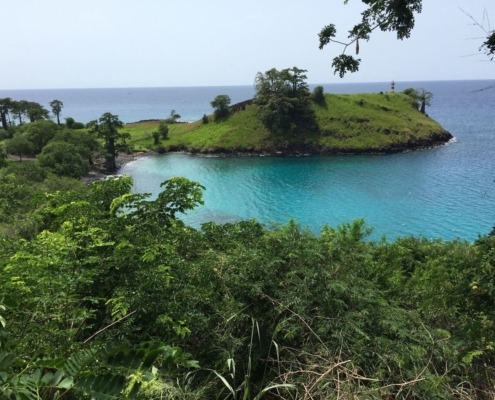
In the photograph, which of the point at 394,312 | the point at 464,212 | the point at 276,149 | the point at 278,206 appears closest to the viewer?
the point at 394,312

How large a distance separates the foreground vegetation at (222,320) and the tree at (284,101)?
246 feet

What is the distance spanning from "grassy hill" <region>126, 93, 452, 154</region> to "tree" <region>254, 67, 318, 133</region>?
6.69 ft

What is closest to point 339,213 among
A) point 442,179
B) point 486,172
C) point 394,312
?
point 442,179

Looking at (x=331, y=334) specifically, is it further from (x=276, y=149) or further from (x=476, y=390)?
(x=276, y=149)

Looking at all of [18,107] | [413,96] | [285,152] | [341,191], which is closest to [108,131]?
[285,152]

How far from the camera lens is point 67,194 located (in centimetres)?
782

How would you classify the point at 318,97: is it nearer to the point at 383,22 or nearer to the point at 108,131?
the point at 108,131

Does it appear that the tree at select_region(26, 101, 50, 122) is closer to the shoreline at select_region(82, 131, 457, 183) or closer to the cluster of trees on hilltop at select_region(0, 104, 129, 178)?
the cluster of trees on hilltop at select_region(0, 104, 129, 178)

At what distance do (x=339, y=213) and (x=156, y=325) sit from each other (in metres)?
37.5

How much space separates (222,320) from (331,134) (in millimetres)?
77595

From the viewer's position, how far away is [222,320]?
539 centimetres

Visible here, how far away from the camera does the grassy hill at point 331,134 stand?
76.6 meters

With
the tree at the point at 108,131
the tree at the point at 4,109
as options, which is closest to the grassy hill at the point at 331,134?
the tree at the point at 108,131

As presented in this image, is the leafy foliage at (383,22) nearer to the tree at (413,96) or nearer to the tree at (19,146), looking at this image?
the tree at (19,146)
